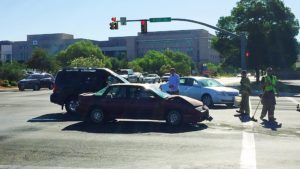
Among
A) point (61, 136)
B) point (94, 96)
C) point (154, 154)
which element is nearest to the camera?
point (154, 154)

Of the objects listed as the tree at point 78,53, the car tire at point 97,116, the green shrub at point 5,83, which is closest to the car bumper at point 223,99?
the car tire at point 97,116

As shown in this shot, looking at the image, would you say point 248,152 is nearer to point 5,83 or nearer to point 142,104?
point 142,104

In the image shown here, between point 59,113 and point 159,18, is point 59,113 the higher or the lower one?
the lower one

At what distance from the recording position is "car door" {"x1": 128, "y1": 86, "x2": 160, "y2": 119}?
13.5 m

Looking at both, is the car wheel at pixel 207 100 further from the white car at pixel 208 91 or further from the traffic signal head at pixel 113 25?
the traffic signal head at pixel 113 25

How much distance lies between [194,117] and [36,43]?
627ft

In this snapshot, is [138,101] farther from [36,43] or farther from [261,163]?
[36,43]

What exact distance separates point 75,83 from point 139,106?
4849 mm

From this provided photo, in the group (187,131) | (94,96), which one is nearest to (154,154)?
(187,131)

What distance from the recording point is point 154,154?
9.02 meters

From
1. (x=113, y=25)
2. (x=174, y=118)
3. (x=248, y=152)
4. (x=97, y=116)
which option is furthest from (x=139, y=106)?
(x=113, y=25)

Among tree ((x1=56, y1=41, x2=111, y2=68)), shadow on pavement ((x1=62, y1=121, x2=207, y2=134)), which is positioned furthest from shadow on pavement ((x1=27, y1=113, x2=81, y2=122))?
tree ((x1=56, y1=41, x2=111, y2=68))

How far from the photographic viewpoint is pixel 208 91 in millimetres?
20000

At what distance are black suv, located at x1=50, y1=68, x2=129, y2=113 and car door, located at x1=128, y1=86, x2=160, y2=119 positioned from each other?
381cm
